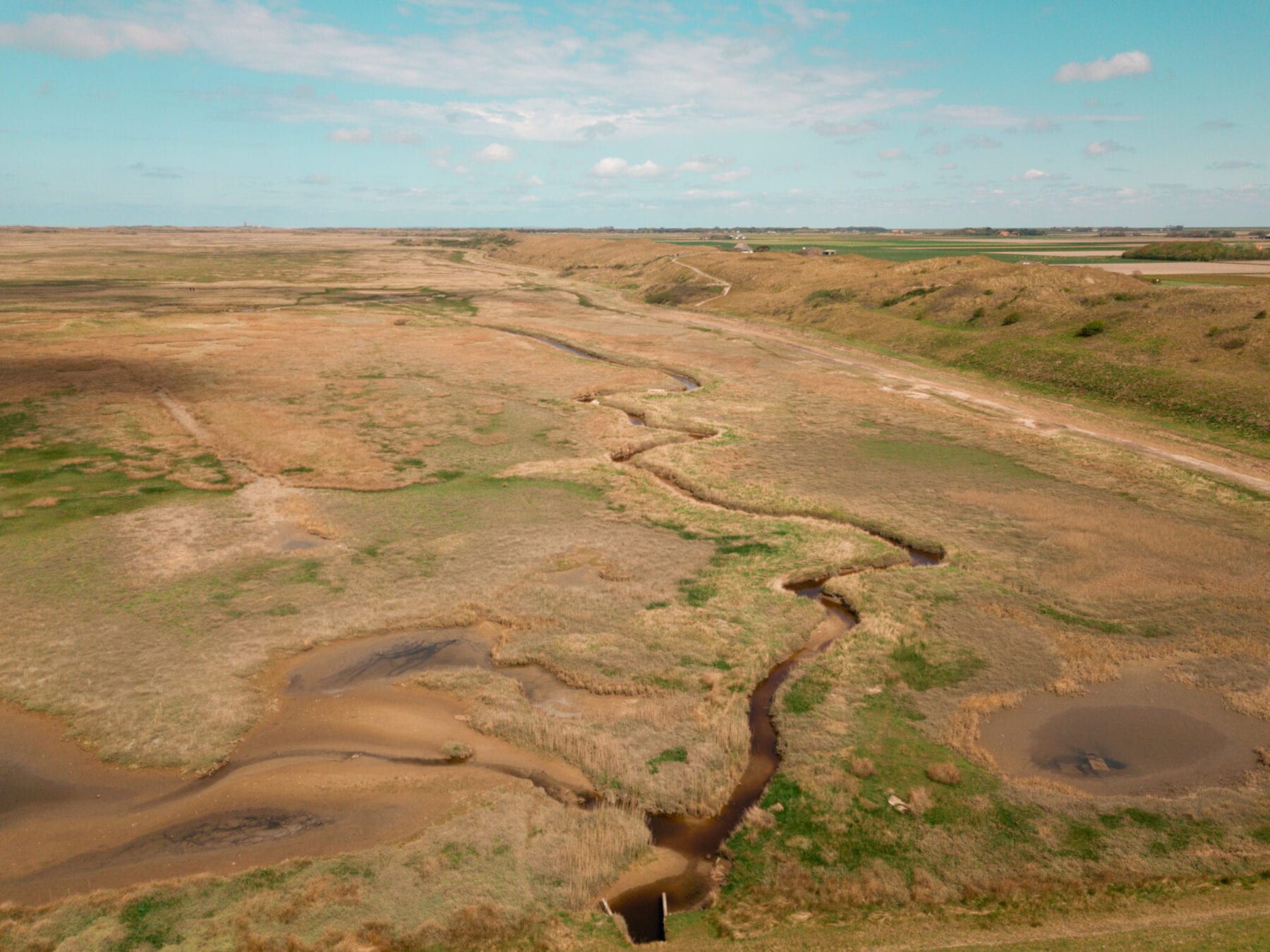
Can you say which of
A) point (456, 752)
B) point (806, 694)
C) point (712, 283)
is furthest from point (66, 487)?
point (712, 283)

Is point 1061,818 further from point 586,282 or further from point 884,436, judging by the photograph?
point 586,282

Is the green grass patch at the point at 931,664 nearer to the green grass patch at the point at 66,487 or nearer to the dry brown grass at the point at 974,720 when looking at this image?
the dry brown grass at the point at 974,720

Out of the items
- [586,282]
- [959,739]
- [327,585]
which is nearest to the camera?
[959,739]

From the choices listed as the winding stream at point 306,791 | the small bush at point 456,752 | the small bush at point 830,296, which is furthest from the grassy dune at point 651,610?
the small bush at point 830,296

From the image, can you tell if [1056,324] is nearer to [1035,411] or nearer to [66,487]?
[1035,411]

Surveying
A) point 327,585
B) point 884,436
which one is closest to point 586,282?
point 884,436

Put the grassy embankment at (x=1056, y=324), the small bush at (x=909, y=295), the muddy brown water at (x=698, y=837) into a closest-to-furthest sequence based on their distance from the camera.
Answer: the muddy brown water at (x=698, y=837) → the grassy embankment at (x=1056, y=324) → the small bush at (x=909, y=295)
